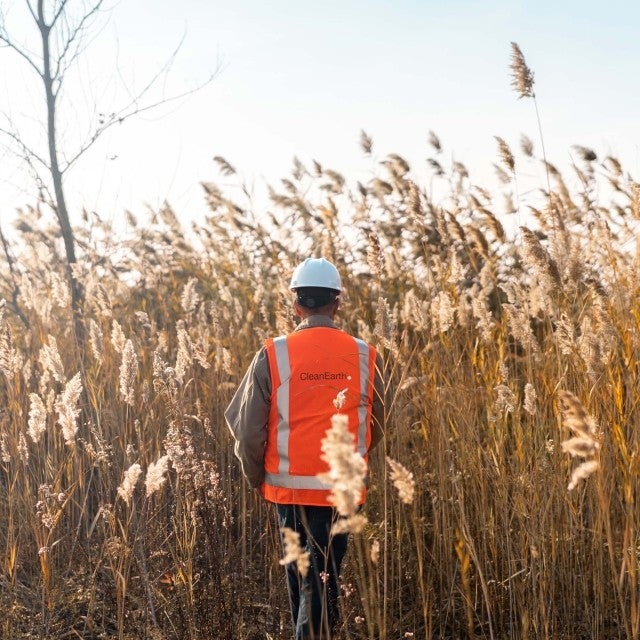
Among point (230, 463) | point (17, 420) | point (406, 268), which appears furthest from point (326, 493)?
point (406, 268)

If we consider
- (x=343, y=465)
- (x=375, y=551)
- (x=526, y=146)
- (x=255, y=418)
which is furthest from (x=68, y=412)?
(x=526, y=146)

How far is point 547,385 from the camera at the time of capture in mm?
4062

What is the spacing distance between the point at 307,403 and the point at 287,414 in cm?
9

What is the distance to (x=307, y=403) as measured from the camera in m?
3.56

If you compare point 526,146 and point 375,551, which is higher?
point 526,146

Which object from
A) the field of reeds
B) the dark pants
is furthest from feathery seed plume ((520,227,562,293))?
the dark pants

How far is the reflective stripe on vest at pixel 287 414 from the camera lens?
3541 mm

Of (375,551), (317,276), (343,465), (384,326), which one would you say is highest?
(317,276)

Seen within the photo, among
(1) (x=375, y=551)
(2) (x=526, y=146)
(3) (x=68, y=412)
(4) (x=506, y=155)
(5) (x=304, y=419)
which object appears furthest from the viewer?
(2) (x=526, y=146)

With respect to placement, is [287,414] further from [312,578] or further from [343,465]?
[343,465]

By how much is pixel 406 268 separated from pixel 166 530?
3.16 metres

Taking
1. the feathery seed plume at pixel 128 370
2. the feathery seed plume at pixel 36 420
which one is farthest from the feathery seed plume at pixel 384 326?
the feathery seed plume at pixel 36 420

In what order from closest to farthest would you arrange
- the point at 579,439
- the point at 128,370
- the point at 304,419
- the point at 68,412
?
the point at 579,439 < the point at 68,412 < the point at 304,419 < the point at 128,370

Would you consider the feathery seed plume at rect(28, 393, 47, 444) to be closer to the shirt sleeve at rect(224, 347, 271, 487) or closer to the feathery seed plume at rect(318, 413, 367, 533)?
the shirt sleeve at rect(224, 347, 271, 487)
